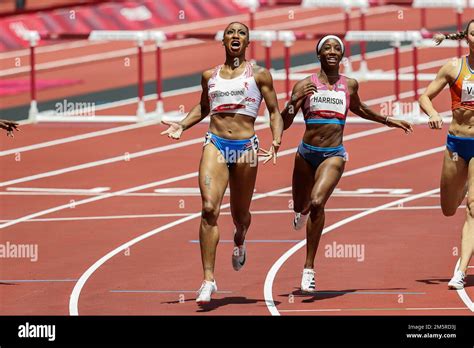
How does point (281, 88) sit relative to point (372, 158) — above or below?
above

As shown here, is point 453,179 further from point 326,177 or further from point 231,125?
point 231,125

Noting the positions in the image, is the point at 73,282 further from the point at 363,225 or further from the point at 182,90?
the point at 182,90

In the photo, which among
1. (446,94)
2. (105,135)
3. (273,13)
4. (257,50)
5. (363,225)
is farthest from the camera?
(273,13)

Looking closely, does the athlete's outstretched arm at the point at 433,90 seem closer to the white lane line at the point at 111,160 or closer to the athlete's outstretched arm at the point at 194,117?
the athlete's outstretched arm at the point at 194,117

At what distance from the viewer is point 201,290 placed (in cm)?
1525

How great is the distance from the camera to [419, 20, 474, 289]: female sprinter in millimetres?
16266

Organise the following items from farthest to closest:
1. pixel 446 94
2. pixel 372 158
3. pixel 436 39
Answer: pixel 446 94
pixel 372 158
pixel 436 39

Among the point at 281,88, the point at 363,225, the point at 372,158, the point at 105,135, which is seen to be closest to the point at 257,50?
the point at 281,88

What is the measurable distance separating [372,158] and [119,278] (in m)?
10.00

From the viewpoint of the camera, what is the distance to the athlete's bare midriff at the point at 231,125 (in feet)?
51.7

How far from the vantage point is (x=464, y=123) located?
16391 mm

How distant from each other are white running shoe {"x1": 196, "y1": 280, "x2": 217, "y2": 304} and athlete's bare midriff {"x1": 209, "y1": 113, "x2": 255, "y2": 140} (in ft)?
4.80

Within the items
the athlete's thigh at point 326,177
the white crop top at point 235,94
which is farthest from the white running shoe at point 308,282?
the white crop top at point 235,94

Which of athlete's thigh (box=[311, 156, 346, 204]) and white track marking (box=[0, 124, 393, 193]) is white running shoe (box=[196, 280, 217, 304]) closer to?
athlete's thigh (box=[311, 156, 346, 204])
